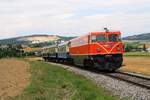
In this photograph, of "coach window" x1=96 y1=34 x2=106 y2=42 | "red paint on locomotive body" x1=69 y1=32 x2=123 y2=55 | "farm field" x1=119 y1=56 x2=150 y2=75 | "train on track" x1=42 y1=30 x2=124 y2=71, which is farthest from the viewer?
"farm field" x1=119 y1=56 x2=150 y2=75

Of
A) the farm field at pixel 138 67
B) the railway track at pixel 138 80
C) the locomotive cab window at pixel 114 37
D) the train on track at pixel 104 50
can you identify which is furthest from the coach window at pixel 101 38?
the railway track at pixel 138 80

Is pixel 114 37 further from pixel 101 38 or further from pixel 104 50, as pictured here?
pixel 104 50

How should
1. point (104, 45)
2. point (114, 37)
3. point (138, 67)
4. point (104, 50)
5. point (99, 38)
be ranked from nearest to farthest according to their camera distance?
point (104, 50), point (104, 45), point (99, 38), point (114, 37), point (138, 67)

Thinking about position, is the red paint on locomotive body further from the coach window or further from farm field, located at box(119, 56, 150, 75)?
farm field, located at box(119, 56, 150, 75)

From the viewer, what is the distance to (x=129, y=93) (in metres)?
20.8

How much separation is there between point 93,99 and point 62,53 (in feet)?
142

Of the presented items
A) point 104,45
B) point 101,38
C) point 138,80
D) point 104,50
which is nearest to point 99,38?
point 101,38

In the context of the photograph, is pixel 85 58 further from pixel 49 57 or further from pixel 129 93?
pixel 49 57

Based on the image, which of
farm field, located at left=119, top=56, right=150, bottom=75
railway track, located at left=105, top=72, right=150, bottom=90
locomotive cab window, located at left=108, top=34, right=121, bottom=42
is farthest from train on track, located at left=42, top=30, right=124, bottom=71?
railway track, located at left=105, top=72, right=150, bottom=90

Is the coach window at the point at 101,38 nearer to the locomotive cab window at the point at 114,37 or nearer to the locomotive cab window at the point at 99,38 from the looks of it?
the locomotive cab window at the point at 99,38

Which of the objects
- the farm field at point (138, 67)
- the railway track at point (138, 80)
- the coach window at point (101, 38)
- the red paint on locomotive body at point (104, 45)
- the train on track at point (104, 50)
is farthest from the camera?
the farm field at point (138, 67)

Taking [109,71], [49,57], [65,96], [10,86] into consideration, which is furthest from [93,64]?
[49,57]

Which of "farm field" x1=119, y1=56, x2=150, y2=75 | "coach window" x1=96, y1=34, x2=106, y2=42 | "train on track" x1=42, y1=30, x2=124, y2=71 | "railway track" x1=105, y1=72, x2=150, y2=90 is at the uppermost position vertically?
"coach window" x1=96, y1=34, x2=106, y2=42

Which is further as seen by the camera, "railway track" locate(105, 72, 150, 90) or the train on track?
the train on track
